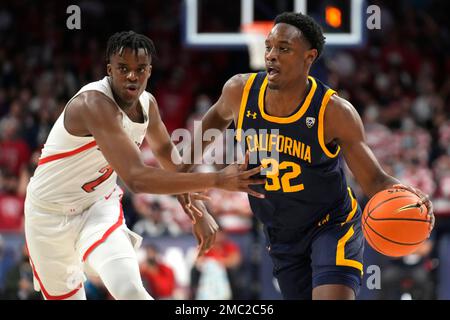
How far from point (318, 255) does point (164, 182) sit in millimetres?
1031

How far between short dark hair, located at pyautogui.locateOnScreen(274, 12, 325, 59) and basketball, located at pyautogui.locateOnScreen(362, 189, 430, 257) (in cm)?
99

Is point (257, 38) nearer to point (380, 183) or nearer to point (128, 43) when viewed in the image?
point (128, 43)

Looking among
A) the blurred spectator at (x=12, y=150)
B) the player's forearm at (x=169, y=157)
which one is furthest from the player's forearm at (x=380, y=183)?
the blurred spectator at (x=12, y=150)

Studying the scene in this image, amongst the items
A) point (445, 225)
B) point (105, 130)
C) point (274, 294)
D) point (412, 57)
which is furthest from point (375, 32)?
point (105, 130)

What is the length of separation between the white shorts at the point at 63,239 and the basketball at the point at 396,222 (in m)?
1.45

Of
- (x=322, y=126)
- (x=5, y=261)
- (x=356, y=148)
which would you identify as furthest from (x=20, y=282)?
(x=356, y=148)

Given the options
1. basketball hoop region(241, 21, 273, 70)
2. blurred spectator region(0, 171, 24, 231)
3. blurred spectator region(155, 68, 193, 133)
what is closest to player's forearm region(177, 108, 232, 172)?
basketball hoop region(241, 21, 273, 70)

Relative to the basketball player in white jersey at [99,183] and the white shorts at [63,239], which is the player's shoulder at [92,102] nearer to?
the basketball player in white jersey at [99,183]

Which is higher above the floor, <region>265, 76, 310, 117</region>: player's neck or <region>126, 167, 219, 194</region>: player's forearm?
<region>265, 76, 310, 117</region>: player's neck

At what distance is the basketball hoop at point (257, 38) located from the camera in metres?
8.81

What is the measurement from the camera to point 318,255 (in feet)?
16.0

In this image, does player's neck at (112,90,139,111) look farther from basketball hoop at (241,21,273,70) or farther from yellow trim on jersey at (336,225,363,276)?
basketball hoop at (241,21,273,70)

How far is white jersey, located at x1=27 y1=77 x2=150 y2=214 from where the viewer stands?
16.4 ft
